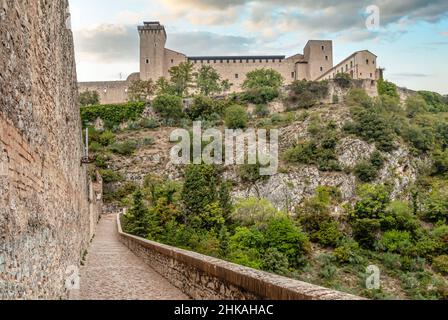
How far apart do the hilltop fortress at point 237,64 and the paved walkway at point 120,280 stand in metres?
68.3

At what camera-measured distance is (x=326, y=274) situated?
34.6m

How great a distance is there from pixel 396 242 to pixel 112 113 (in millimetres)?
40254

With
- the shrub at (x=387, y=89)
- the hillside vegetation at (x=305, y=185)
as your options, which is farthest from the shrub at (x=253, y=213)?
the shrub at (x=387, y=89)

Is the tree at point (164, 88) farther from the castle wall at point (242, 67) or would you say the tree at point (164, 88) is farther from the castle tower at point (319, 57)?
the castle tower at point (319, 57)

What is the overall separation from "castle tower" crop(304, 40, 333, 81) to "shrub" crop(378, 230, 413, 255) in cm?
5159

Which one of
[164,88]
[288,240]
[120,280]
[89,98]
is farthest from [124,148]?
[120,280]

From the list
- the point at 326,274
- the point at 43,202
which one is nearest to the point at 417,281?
the point at 326,274

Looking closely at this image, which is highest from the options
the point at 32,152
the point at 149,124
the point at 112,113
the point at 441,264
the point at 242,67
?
the point at 242,67

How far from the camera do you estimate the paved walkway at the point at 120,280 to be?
31.0 feet

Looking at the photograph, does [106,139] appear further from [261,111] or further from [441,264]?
[441,264]

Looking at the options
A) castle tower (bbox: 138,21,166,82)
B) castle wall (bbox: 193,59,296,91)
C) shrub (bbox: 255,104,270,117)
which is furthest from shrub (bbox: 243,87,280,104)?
castle wall (bbox: 193,59,296,91)

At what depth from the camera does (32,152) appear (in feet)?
20.1

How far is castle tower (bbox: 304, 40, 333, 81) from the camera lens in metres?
88.2

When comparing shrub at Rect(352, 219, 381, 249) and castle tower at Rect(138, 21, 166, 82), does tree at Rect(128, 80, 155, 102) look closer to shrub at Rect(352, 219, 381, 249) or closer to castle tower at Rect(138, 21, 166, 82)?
castle tower at Rect(138, 21, 166, 82)
